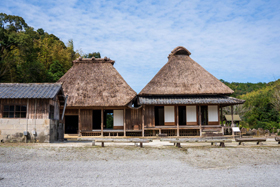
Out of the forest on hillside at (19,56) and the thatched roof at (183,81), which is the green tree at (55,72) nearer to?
the forest on hillside at (19,56)

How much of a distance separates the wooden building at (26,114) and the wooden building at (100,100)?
5303mm

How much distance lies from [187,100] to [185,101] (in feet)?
0.90

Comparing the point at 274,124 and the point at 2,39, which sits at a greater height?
the point at 2,39

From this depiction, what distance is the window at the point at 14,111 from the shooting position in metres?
14.0

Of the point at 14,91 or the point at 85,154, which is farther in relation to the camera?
the point at 14,91

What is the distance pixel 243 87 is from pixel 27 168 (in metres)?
58.4

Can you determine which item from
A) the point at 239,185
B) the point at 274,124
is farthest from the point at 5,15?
the point at 274,124

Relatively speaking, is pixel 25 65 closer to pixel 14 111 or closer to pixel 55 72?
pixel 55 72

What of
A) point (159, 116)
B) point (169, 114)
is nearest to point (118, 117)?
point (159, 116)

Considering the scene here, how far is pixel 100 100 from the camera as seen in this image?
1984cm

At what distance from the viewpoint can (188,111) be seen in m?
20.8

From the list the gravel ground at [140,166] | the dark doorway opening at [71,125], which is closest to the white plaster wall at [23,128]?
the gravel ground at [140,166]

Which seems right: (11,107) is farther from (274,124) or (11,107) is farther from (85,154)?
(274,124)

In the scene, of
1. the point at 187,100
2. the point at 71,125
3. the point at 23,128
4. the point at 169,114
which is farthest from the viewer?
the point at 71,125
